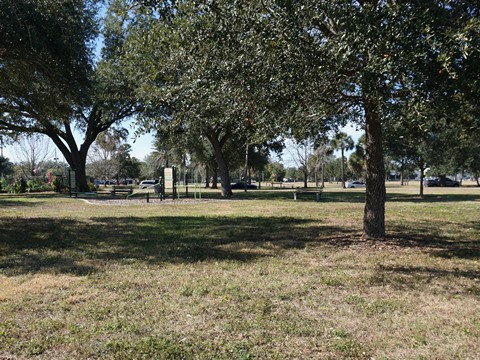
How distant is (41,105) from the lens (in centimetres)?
1272

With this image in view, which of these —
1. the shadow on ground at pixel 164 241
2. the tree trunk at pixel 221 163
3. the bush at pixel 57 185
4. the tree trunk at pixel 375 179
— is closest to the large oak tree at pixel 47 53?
the shadow on ground at pixel 164 241

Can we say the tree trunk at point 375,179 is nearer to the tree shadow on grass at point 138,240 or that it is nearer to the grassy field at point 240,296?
the grassy field at point 240,296

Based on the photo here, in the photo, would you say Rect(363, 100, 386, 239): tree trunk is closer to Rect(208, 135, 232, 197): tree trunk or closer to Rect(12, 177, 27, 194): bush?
Rect(208, 135, 232, 197): tree trunk

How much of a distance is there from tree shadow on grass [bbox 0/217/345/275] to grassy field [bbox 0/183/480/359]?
0.17 ft

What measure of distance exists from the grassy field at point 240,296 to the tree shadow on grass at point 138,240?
5cm

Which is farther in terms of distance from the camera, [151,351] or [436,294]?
[436,294]

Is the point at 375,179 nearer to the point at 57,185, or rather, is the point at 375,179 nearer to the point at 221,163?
the point at 221,163

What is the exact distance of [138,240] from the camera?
30.7ft

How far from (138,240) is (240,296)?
497cm

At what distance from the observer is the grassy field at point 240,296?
11.8 feet

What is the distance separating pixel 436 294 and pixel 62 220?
11655mm

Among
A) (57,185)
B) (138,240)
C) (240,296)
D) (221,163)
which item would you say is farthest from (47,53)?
(57,185)

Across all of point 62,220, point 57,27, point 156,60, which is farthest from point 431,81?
point 62,220

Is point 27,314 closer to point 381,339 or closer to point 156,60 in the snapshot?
point 381,339
